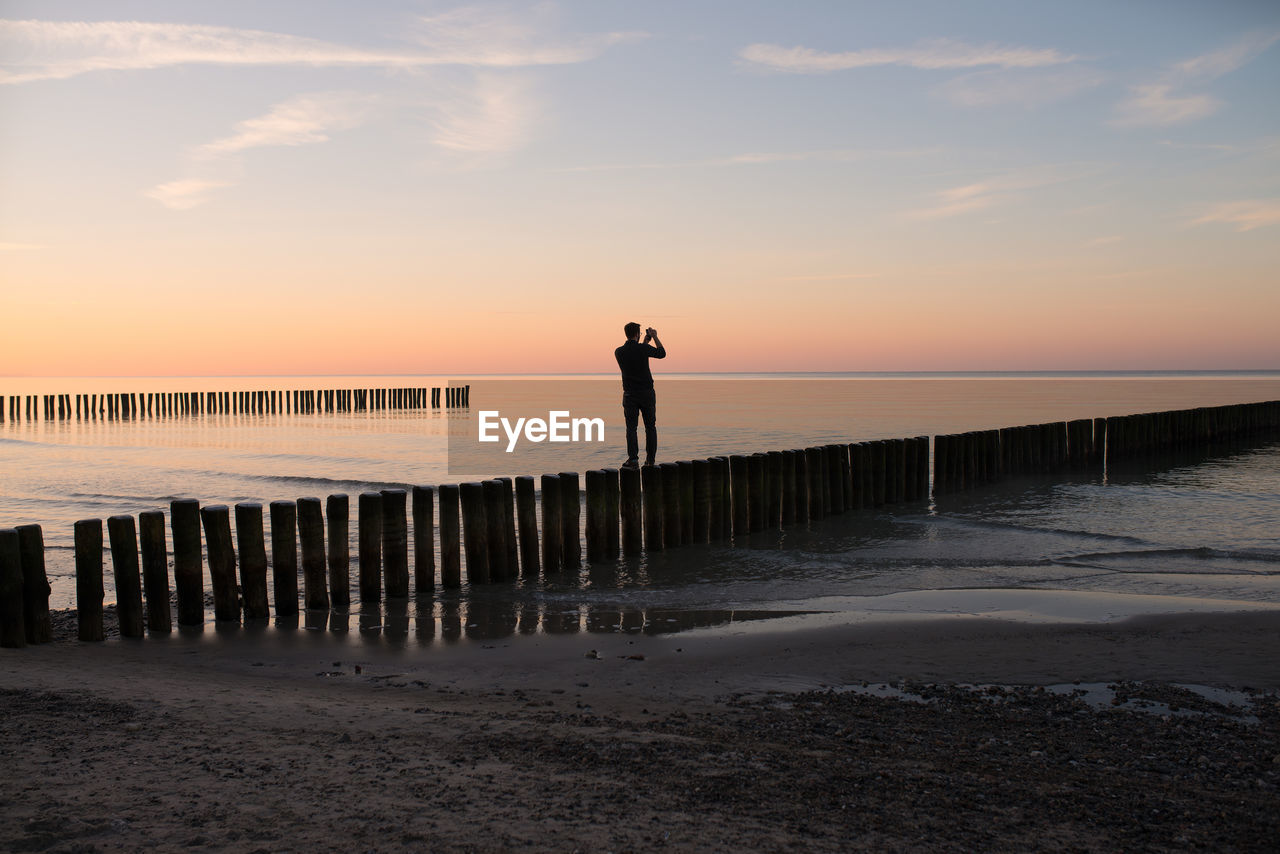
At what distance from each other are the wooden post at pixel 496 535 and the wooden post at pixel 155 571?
283 cm

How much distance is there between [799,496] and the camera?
12.3 m

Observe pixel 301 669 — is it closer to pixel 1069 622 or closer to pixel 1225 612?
pixel 1069 622

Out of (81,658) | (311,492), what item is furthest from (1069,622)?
(311,492)

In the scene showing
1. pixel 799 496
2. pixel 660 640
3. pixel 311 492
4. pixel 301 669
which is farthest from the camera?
pixel 311 492

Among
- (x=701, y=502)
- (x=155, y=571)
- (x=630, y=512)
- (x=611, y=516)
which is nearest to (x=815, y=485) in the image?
(x=701, y=502)

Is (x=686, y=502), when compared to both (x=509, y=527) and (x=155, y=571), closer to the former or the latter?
(x=509, y=527)

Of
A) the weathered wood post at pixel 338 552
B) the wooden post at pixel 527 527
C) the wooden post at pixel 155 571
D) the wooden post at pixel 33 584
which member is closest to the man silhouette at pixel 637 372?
the wooden post at pixel 527 527

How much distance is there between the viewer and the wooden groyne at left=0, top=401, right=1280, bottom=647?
22.1 ft

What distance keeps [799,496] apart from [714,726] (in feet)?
25.5

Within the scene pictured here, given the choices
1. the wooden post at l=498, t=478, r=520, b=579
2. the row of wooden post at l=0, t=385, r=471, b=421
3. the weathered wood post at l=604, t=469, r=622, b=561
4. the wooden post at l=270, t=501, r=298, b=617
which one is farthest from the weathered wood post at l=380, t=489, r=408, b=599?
the row of wooden post at l=0, t=385, r=471, b=421

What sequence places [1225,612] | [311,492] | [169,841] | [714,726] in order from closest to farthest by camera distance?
[169,841], [714,726], [1225,612], [311,492]

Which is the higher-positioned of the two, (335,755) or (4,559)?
(4,559)

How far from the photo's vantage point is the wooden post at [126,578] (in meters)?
6.75

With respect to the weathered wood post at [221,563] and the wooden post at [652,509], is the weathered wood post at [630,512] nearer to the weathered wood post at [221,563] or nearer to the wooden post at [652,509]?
the wooden post at [652,509]
